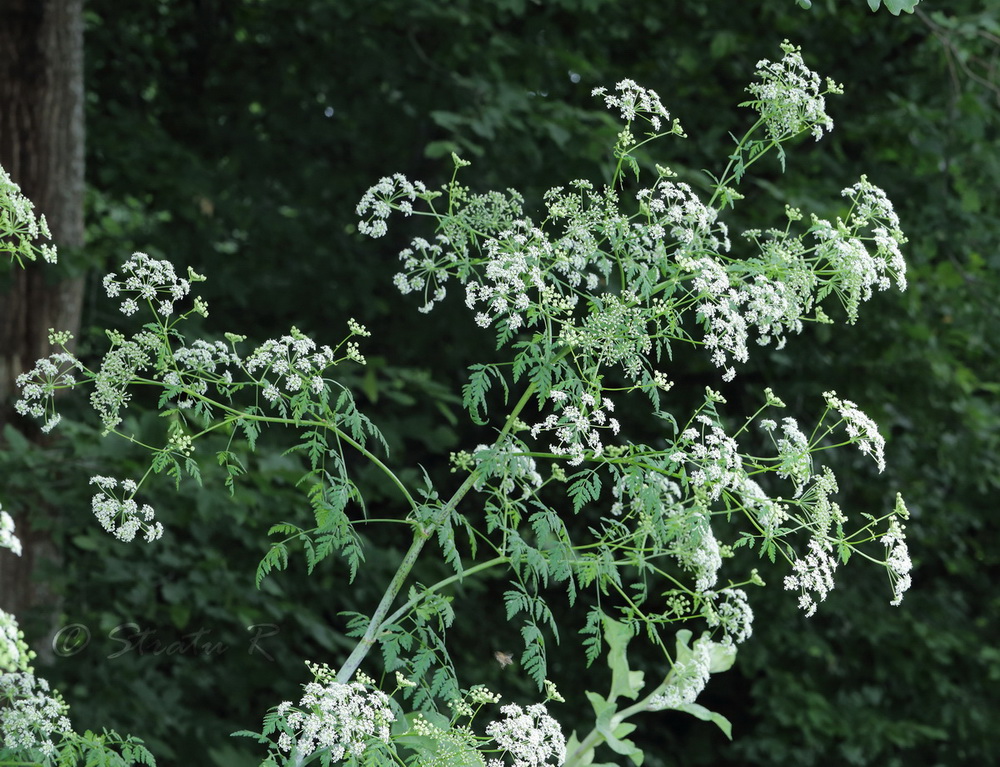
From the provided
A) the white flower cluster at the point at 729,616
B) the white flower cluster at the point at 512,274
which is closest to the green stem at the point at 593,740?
the white flower cluster at the point at 729,616

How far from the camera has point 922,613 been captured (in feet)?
21.6

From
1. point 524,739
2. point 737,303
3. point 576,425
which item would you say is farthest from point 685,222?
point 524,739

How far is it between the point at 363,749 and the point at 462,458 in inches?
19.2

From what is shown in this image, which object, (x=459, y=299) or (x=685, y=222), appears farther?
(x=459, y=299)

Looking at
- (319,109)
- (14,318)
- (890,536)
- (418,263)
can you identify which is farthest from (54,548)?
(890,536)

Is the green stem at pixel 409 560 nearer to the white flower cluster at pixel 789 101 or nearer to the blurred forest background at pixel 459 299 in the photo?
the white flower cluster at pixel 789 101

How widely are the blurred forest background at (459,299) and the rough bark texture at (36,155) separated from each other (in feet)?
0.50

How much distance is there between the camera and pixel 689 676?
2.13 metres

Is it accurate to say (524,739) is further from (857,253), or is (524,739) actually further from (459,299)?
(459,299)

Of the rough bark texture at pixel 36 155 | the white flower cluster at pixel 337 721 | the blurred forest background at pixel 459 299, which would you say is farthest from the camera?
the blurred forest background at pixel 459 299

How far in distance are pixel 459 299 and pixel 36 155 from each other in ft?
6.19

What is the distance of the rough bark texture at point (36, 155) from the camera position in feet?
15.1

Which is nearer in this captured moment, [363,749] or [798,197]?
[363,749]

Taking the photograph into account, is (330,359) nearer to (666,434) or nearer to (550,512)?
(550,512)
